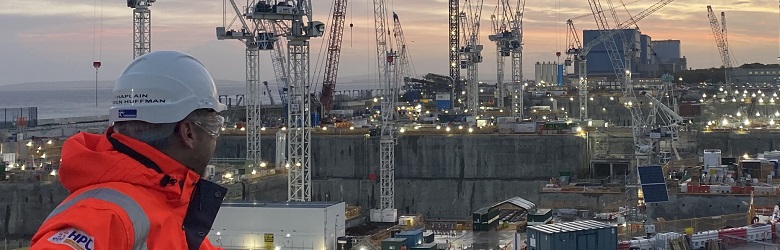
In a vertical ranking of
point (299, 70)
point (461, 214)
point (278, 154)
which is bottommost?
point (461, 214)

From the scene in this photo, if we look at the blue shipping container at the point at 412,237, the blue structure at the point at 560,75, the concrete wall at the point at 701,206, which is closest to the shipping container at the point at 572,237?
the blue shipping container at the point at 412,237

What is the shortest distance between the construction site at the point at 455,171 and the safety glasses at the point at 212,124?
68.5 ft

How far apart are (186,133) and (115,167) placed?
16.5 inches

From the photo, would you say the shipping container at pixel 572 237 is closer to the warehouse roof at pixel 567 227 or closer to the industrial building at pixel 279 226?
the warehouse roof at pixel 567 227

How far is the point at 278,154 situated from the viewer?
57094 millimetres

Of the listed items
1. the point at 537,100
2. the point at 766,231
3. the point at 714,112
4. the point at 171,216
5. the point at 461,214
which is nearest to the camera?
the point at 171,216

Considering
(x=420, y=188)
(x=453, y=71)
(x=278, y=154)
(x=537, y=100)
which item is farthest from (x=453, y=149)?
(x=453, y=71)

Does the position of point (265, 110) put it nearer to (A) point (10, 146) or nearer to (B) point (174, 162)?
(A) point (10, 146)

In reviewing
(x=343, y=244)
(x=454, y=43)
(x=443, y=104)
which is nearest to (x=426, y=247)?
(x=343, y=244)

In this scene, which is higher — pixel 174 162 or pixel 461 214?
pixel 174 162

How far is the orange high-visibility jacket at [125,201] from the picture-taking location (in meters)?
2.64

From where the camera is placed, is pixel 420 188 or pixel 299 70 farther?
pixel 420 188

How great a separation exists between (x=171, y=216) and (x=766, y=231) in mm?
27938

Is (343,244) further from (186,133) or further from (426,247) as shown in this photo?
(186,133)
